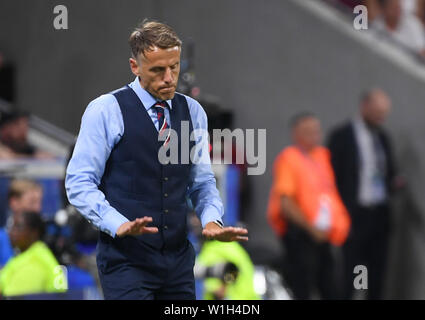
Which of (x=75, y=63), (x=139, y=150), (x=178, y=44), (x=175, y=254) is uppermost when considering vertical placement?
(x=75, y=63)

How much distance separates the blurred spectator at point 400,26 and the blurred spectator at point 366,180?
563mm

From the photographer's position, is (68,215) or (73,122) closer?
(68,215)

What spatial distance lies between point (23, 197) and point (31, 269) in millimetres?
736

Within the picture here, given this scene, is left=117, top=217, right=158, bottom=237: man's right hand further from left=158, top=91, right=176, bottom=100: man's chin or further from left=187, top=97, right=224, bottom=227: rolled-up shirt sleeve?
left=158, top=91, right=176, bottom=100: man's chin

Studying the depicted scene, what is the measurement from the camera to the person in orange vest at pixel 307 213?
22.1 feet

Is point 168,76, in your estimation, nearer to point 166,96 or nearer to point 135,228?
point 166,96

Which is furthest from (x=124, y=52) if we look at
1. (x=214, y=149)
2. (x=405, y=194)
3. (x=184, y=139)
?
(x=405, y=194)

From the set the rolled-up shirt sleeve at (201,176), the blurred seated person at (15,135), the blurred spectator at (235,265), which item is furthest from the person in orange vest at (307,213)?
the rolled-up shirt sleeve at (201,176)

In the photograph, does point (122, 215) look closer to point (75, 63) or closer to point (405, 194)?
point (75, 63)

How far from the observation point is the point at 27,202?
553 centimetres

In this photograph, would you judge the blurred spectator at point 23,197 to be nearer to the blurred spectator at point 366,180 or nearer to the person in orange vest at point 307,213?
the person in orange vest at point 307,213

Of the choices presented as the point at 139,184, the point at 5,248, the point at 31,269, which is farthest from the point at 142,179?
the point at 5,248

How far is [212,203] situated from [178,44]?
1.78ft

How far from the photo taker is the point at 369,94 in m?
7.29
